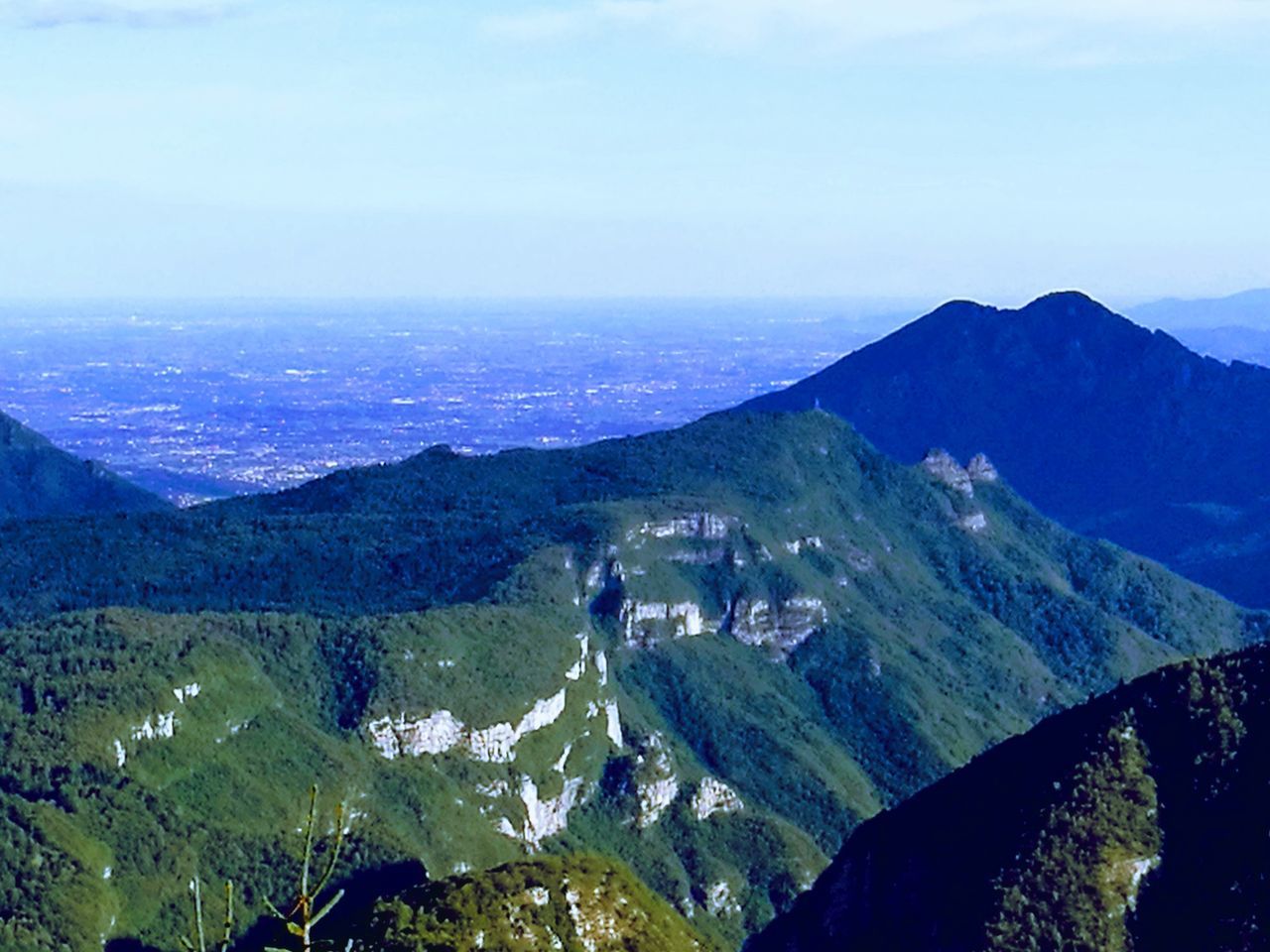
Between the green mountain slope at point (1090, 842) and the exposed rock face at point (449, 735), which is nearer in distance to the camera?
the green mountain slope at point (1090, 842)

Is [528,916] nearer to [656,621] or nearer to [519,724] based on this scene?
[519,724]

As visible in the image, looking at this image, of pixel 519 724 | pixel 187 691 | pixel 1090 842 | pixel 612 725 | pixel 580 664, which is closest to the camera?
pixel 1090 842

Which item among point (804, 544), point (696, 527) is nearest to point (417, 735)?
point (696, 527)

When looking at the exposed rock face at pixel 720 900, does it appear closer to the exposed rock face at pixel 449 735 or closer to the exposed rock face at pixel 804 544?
the exposed rock face at pixel 449 735

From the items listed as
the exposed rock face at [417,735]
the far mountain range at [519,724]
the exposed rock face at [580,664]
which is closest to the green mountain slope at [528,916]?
the far mountain range at [519,724]

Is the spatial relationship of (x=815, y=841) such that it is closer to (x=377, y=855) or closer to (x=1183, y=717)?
(x=377, y=855)

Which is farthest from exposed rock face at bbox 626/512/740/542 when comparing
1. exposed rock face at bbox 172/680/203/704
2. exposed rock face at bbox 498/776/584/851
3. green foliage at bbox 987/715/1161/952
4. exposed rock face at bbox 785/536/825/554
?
green foliage at bbox 987/715/1161/952
